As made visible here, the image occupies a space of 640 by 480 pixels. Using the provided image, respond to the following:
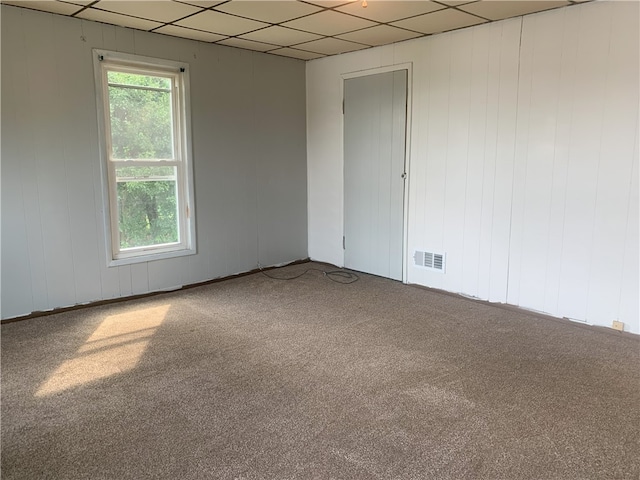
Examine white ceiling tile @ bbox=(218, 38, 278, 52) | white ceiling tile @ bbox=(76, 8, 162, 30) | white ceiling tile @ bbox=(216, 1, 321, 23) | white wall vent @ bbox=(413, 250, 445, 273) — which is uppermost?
white ceiling tile @ bbox=(218, 38, 278, 52)

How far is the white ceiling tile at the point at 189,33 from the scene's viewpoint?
4.31 metres

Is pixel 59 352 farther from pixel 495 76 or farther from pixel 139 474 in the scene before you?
pixel 495 76

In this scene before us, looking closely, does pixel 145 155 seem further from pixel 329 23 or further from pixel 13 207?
pixel 329 23

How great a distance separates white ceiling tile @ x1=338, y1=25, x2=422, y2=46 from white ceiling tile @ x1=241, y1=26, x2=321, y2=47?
34 centimetres

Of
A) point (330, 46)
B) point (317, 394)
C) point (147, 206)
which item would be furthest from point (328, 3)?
point (317, 394)

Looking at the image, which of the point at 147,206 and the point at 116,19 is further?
the point at 147,206

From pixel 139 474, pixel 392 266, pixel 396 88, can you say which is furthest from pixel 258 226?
pixel 139 474

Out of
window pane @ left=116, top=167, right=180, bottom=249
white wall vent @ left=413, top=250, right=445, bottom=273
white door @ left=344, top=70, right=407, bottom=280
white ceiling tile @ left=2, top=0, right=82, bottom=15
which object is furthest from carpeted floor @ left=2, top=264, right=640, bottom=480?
white ceiling tile @ left=2, top=0, right=82, bottom=15

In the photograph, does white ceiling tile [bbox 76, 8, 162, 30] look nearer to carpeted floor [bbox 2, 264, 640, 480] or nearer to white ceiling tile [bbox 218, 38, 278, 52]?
white ceiling tile [bbox 218, 38, 278, 52]

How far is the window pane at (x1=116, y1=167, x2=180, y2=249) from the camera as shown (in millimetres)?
4500

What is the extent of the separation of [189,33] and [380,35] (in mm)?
1769

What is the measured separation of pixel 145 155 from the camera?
4.58 m

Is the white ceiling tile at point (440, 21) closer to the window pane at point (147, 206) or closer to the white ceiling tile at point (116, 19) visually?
the white ceiling tile at point (116, 19)

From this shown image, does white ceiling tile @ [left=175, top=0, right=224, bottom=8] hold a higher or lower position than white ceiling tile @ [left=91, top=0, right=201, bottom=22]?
lower
